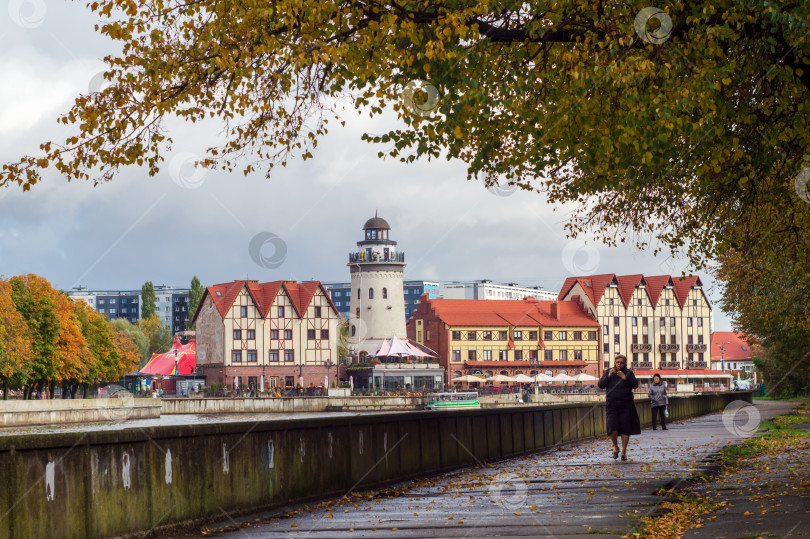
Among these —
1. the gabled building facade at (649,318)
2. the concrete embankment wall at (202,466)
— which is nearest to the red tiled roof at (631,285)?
the gabled building facade at (649,318)

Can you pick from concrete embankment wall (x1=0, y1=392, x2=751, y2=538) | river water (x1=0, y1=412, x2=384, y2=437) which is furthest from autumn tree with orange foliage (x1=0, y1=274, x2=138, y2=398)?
concrete embankment wall (x1=0, y1=392, x2=751, y2=538)

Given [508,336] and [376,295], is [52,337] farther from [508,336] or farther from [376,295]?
[508,336]

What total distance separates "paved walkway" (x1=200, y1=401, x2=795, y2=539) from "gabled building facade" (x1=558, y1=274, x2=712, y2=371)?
Answer: 4587 inches

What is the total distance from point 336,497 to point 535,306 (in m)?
122

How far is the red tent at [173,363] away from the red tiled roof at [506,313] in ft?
96.3

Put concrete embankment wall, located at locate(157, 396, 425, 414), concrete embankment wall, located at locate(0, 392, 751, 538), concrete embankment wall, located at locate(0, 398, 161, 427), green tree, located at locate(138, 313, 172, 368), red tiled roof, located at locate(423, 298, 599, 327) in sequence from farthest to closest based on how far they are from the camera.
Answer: green tree, located at locate(138, 313, 172, 368)
red tiled roof, located at locate(423, 298, 599, 327)
concrete embankment wall, located at locate(157, 396, 425, 414)
concrete embankment wall, located at locate(0, 398, 161, 427)
concrete embankment wall, located at locate(0, 392, 751, 538)

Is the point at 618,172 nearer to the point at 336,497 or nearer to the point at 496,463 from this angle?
the point at 336,497

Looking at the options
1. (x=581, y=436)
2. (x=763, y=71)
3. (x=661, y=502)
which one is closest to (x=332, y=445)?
(x=661, y=502)

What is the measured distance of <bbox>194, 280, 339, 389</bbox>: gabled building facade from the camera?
114 meters

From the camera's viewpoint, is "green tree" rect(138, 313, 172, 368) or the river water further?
"green tree" rect(138, 313, 172, 368)

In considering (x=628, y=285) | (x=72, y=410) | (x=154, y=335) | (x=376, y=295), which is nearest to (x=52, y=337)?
(x=72, y=410)

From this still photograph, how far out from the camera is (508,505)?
42.7ft

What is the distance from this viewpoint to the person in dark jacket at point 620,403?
20.0m

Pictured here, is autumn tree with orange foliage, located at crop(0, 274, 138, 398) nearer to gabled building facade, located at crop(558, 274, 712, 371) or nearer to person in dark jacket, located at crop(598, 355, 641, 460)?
gabled building facade, located at crop(558, 274, 712, 371)
